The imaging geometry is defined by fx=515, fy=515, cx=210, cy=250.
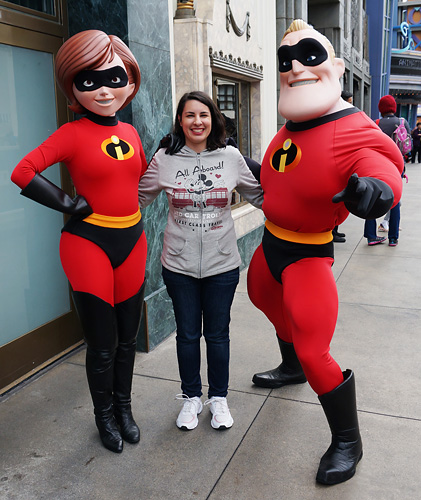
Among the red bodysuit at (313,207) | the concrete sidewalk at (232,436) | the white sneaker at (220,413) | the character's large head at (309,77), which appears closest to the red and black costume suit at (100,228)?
the concrete sidewalk at (232,436)

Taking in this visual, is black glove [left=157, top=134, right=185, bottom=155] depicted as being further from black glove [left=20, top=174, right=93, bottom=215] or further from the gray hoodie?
black glove [left=20, top=174, right=93, bottom=215]

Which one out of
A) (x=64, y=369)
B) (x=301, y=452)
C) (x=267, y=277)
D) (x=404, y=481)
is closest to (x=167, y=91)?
(x=267, y=277)

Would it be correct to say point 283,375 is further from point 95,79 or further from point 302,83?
point 95,79

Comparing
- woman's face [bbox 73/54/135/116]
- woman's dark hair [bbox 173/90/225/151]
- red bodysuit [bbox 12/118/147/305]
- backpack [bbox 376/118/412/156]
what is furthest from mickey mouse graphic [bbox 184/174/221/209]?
backpack [bbox 376/118/412/156]

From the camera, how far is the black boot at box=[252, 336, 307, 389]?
3352mm

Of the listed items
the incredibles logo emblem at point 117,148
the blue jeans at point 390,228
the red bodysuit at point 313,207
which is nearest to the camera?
the red bodysuit at point 313,207

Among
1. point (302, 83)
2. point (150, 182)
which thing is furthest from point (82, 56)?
point (302, 83)

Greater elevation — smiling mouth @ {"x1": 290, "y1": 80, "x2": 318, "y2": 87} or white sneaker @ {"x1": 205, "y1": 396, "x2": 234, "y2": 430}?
smiling mouth @ {"x1": 290, "y1": 80, "x2": 318, "y2": 87}

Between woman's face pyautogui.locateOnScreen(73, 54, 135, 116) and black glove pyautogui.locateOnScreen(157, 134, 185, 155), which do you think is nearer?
woman's face pyautogui.locateOnScreen(73, 54, 135, 116)

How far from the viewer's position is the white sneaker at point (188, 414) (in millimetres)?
2893

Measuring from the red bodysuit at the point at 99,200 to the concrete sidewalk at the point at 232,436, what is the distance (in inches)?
34.0

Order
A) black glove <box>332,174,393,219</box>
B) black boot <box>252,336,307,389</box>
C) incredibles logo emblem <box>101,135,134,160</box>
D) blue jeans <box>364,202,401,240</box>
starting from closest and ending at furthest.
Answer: black glove <box>332,174,393,219</box> < incredibles logo emblem <box>101,135,134,160</box> < black boot <box>252,336,307,389</box> < blue jeans <box>364,202,401,240</box>

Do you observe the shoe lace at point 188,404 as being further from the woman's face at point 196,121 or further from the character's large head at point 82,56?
the character's large head at point 82,56

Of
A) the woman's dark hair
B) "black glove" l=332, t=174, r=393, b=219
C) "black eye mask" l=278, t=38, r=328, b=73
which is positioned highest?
"black eye mask" l=278, t=38, r=328, b=73
